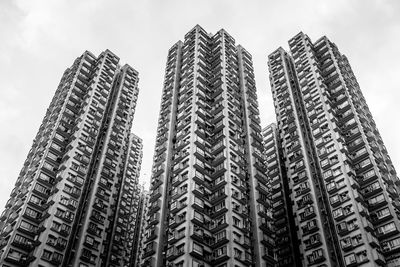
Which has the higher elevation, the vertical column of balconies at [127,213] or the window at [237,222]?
the vertical column of balconies at [127,213]

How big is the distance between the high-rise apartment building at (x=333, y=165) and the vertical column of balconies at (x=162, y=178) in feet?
60.6

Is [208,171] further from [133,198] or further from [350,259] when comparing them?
[133,198]

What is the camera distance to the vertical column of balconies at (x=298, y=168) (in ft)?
185

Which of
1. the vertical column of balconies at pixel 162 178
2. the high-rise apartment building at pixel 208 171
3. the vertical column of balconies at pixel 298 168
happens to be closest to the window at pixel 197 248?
the high-rise apartment building at pixel 208 171

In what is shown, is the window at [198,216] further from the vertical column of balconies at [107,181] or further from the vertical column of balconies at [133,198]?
the vertical column of balconies at [133,198]

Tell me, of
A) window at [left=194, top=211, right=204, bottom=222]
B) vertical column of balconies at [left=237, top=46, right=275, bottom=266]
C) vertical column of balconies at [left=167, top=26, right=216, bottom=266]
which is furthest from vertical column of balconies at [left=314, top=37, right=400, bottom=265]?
vertical column of balconies at [left=167, top=26, right=216, bottom=266]

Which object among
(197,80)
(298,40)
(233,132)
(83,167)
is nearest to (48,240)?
(83,167)

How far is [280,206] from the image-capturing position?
69.1 meters

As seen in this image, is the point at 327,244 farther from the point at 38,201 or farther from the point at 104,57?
the point at 104,57

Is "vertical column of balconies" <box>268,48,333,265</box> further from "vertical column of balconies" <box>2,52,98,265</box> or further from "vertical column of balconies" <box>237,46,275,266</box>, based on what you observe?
"vertical column of balconies" <box>2,52,98,265</box>

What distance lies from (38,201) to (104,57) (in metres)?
37.5

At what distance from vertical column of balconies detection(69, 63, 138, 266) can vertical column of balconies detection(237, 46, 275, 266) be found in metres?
21.3

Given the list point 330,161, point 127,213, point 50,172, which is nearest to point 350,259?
point 330,161

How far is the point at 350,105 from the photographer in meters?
71.0
